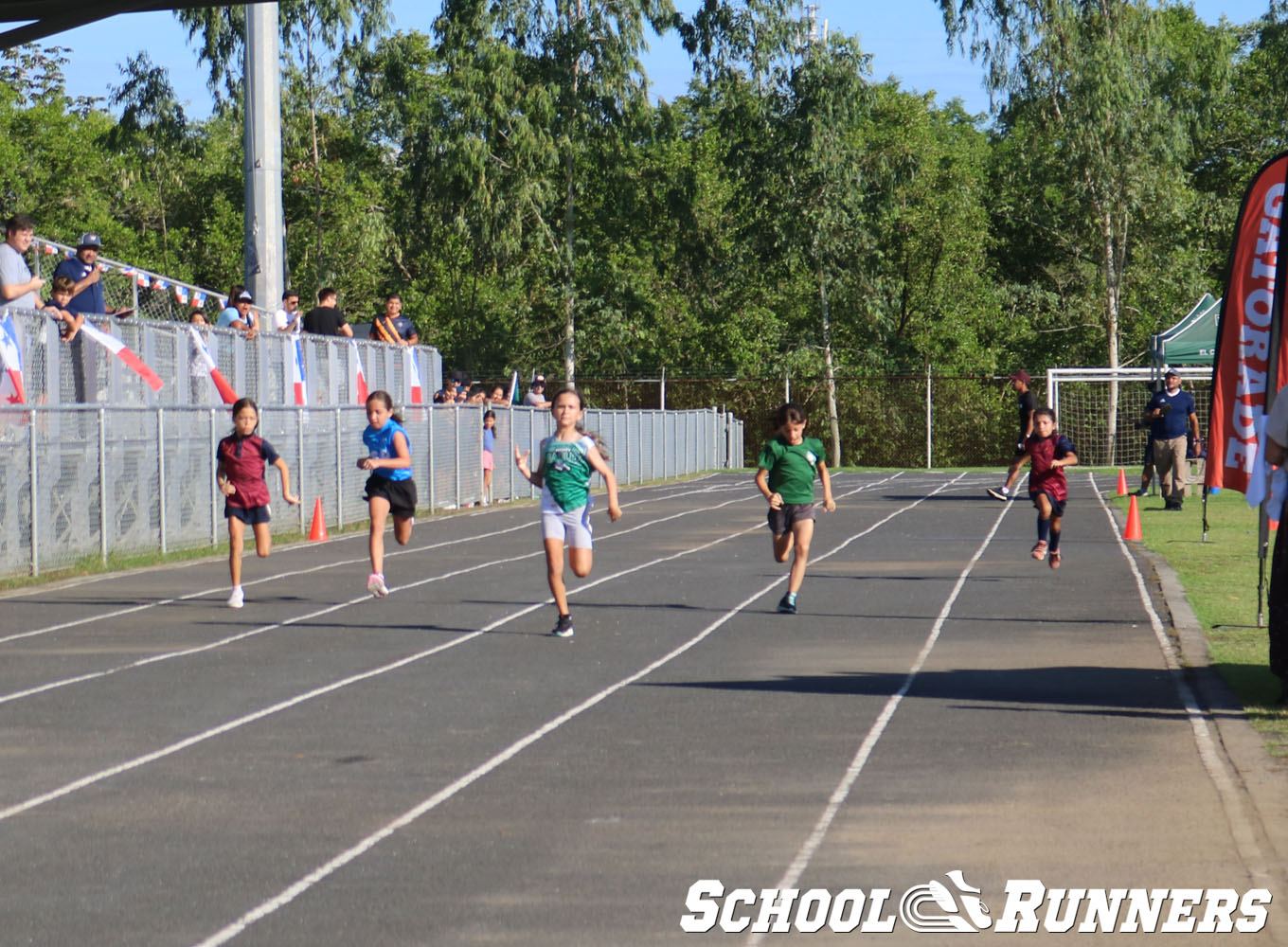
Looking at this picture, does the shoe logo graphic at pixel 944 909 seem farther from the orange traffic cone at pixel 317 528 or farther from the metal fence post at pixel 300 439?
the metal fence post at pixel 300 439

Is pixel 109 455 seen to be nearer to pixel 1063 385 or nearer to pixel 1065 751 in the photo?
pixel 1065 751

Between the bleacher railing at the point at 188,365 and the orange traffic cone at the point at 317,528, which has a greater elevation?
the bleacher railing at the point at 188,365

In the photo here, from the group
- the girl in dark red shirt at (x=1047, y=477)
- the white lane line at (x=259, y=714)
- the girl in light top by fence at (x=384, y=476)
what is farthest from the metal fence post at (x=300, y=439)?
the girl in dark red shirt at (x=1047, y=477)

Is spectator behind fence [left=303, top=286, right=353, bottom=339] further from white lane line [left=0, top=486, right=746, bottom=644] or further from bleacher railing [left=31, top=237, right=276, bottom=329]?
white lane line [left=0, top=486, right=746, bottom=644]

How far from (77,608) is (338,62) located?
4255 cm

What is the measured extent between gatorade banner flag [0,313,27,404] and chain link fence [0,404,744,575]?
315mm

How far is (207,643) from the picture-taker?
12828 millimetres

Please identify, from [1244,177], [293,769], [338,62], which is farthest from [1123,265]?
[293,769]

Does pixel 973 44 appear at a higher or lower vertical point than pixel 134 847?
higher

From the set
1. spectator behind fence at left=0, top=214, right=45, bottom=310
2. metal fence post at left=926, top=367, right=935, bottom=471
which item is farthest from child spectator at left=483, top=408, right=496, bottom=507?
metal fence post at left=926, top=367, right=935, bottom=471

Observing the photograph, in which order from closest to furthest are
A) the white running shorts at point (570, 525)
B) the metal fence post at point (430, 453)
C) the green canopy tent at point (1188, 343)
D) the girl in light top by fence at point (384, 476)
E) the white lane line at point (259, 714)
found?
the white lane line at point (259, 714) < the white running shorts at point (570, 525) < the girl in light top by fence at point (384, 476) < the metal fence post at point (430, 453) < the green canopy tent at point (1188, 343)

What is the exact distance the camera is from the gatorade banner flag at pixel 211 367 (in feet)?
73.1

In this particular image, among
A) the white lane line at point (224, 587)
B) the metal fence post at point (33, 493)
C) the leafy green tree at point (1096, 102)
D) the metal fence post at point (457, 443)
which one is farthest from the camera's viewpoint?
the leafy green tree at point (1096, 102)

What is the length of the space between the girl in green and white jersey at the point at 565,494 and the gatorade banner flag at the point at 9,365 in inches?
270
